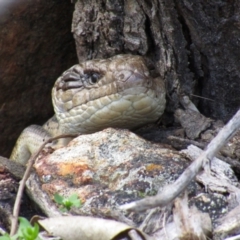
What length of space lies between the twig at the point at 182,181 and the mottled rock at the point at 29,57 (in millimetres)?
2349

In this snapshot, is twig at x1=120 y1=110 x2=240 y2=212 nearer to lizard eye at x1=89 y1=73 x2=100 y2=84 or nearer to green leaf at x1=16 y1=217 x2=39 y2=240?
green leaf at x1=16 y1=217 x2=39 y2=240

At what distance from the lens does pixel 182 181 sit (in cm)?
230

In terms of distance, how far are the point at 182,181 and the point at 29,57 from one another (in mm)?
2670

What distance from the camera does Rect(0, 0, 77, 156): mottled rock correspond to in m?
4.59

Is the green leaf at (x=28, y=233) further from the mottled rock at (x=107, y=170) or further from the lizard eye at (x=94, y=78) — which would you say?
the lizard eye at (x=94, y=78)

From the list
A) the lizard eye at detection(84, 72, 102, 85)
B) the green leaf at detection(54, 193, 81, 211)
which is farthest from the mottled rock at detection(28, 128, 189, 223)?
the lizard eye at detection(84, 72, 102, 85)

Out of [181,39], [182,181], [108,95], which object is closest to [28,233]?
[182,181]

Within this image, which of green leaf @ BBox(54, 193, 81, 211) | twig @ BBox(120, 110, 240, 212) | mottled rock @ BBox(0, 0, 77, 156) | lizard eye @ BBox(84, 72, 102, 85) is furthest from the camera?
mottled rock @ BBox(0, 0, 77, 156)

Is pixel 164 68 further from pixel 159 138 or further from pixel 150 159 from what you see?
pixel 150 159

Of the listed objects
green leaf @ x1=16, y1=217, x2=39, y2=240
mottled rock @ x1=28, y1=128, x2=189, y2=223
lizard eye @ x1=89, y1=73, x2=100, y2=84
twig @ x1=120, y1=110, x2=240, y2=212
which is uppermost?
twig @ x1=120, y1=110, x2=240, y2=212

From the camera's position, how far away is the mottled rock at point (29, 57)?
181 inches

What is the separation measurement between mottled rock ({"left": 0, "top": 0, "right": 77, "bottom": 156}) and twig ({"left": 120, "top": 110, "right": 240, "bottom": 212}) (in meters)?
2.35

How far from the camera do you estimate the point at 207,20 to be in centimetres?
383

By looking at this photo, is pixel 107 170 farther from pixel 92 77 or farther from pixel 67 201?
pixel 92 77
